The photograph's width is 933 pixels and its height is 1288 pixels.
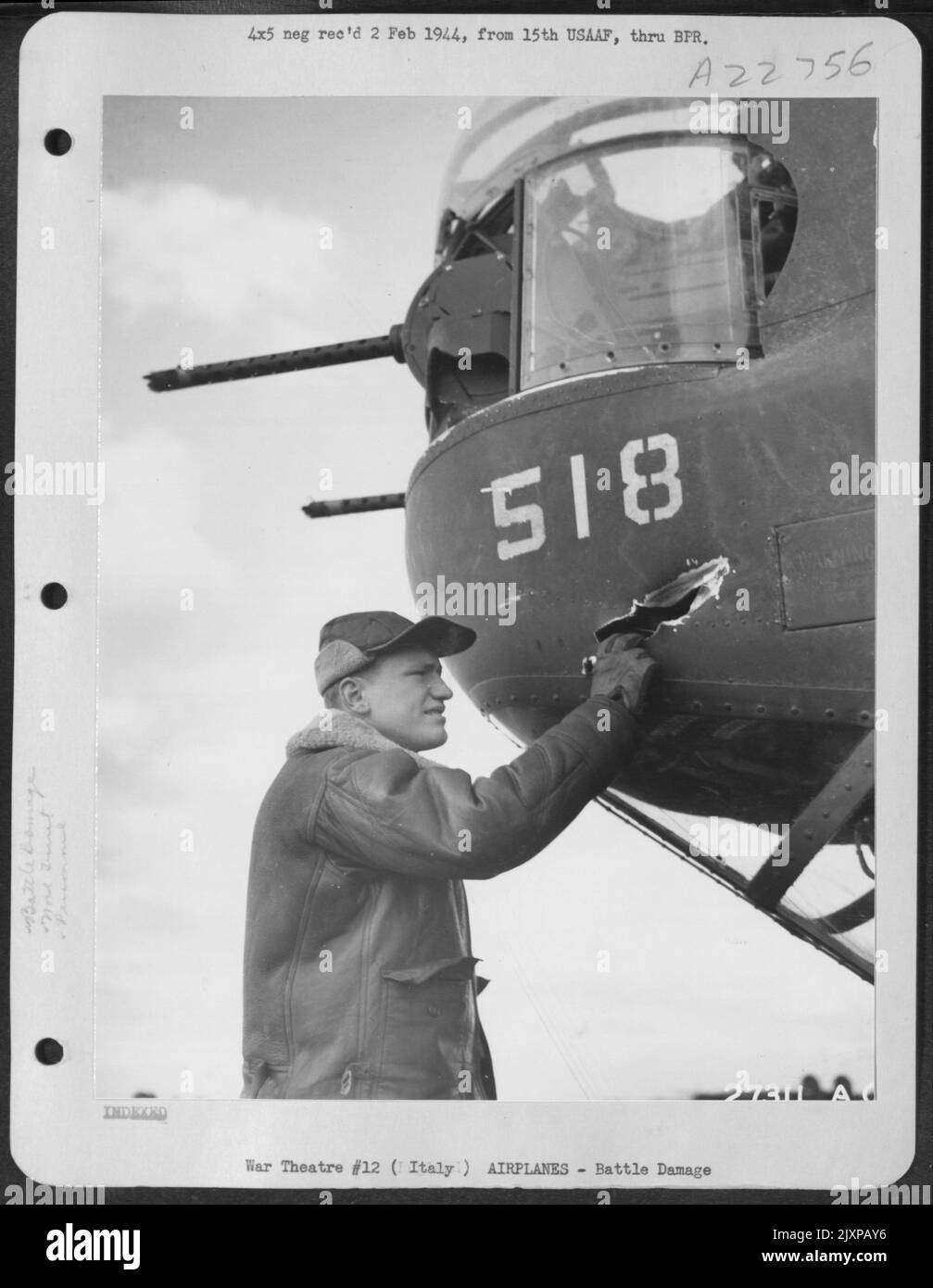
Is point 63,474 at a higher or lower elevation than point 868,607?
higher

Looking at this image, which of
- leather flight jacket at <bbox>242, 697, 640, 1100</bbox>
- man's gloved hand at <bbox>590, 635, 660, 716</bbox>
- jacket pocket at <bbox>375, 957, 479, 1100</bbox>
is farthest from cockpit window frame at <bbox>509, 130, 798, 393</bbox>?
jacket pocket at <bbox>375, 957, 479, 1100</bbox>

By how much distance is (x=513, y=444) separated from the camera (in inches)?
183

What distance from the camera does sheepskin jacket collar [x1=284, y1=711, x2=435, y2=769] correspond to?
15.2 feet

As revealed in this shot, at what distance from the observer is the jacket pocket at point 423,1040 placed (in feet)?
14.9

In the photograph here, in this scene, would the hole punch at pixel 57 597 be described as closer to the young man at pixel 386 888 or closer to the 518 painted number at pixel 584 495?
the young man at pixel 386 888

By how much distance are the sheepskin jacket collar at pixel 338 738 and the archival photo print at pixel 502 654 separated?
0.01 metres

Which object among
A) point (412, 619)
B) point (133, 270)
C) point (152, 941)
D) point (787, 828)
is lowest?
point (152, 941)

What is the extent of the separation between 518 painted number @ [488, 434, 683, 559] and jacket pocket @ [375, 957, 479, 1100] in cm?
128

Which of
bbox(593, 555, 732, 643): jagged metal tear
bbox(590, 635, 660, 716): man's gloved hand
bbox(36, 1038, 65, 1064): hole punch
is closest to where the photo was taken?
bbox(593, 555, 732, 643): jagged metal tear

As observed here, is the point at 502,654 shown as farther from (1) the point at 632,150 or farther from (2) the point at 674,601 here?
(1) the point at 632,150

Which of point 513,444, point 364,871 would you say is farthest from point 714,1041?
point 513,444

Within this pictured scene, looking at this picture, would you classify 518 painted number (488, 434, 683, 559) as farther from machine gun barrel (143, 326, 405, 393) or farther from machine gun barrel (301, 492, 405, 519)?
machine gun barrel (143, 326, 405, 393)
